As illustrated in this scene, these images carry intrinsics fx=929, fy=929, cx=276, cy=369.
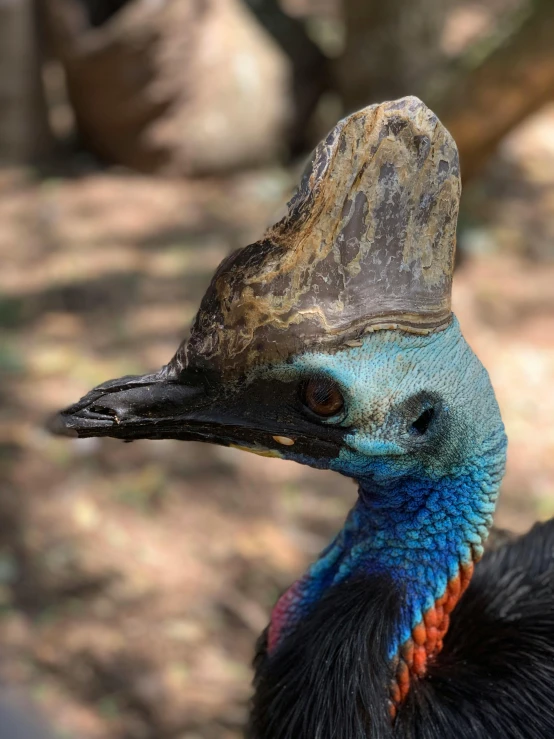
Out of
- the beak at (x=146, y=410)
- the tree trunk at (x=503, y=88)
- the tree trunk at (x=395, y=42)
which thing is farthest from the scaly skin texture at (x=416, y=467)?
the tree trunk at (x=395, y=42)

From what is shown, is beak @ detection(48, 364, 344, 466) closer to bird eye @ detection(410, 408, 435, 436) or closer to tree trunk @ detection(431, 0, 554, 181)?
bird eye @ detection(410, 408, 435, 436)

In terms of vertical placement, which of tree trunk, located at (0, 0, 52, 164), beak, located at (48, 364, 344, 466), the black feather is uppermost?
tree trunk, located at (0, 0, 52, 164)

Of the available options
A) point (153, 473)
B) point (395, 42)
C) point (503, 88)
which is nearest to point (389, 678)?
point (153, 473)

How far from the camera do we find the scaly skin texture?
1.33 metres

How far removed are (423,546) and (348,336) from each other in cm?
42

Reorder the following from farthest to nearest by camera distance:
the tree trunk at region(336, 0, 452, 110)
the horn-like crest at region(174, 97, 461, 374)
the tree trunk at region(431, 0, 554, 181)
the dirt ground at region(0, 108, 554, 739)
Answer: the tree trunk at region(336, 0, 452, 110) < the tree trunk at region(431, 0, 554, 181) < the dirt ground at region(0, 108, 554, 739) < the horn-like crest at region(174, 97, 461, 374)

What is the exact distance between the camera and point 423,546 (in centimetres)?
151

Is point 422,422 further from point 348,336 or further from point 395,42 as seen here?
point 395,42

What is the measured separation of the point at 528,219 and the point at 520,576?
330cm

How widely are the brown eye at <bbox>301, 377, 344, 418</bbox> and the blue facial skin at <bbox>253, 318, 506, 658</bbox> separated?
0.04 ft

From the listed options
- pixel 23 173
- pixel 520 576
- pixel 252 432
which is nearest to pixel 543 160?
pixel 23 173

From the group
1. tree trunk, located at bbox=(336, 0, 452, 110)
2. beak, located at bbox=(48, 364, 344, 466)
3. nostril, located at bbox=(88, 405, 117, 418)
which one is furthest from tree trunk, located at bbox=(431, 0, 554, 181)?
nostril, located at bbox=(88, 405, 117, 418)

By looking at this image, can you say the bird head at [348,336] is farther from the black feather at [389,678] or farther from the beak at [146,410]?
the black feather at [389,678]

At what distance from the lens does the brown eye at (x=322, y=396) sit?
1.35m
